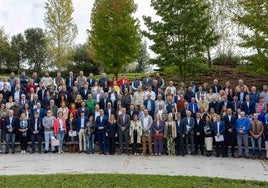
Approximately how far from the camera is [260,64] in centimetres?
2383

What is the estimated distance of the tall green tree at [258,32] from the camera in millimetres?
23266

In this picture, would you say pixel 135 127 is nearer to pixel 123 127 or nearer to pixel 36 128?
pixel 123 127

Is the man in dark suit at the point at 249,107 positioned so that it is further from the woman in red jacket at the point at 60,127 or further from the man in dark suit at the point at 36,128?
the man in dark suit at the point at 36,128

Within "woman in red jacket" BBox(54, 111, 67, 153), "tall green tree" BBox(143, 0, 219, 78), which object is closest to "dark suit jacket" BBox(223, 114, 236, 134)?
"woman in red jacket" BBox(54, 111, 67, 153)

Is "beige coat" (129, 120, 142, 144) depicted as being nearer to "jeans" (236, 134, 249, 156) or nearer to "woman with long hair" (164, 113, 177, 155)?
"woman with long hair" (164, 113, 177, 155)

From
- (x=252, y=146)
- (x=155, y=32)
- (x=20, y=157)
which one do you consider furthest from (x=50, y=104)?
(x=155, y=32)

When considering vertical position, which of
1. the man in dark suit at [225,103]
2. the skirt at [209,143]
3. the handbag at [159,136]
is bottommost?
the skirt at [209,143]

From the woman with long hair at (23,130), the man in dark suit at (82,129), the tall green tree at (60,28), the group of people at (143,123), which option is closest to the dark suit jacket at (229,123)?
the group of people at (143,123)

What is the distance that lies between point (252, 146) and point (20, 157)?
30.0ft

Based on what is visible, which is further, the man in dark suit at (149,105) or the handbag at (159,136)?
the man in dark suit at (149,105)

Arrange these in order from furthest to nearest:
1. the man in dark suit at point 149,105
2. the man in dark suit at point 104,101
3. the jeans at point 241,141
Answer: the man in dark suit at point 104,101 < the man in dark suit at point 149,105 < the jeans at point 241,141

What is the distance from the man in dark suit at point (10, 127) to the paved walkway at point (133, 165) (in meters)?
0.72

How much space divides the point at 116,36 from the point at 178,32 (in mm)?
8622

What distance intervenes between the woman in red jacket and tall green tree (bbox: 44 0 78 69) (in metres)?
28.0
